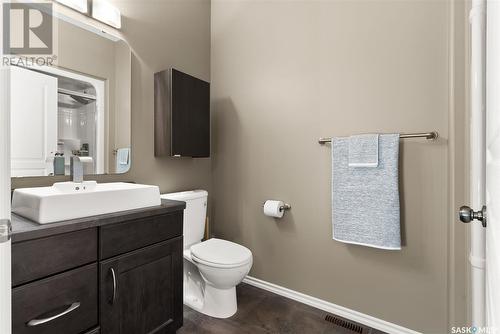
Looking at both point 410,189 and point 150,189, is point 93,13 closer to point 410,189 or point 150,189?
point 150,189

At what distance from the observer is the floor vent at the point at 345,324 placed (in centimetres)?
166

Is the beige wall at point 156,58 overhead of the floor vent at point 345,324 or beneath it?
overhead

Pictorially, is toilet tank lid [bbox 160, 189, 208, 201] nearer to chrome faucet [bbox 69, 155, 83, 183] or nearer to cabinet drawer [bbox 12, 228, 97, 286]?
chrome faucet [bbox 69, 155, 83, 183]

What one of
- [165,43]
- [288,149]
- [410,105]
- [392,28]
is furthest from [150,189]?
[392,28]

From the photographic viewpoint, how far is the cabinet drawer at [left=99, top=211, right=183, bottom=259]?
117 cm

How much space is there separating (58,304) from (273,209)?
4.43 feet

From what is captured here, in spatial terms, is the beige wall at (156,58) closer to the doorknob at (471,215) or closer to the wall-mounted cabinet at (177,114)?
the wall-mounted cabinet at (177,114)

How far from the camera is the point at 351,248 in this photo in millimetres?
1743

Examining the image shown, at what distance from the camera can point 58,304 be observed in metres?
1.01

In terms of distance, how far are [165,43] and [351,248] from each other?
80.6 inches

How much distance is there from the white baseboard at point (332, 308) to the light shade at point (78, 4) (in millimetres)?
2252

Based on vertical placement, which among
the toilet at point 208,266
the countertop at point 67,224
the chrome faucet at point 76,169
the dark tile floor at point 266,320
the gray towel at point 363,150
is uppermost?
the gray towel at point 363,150

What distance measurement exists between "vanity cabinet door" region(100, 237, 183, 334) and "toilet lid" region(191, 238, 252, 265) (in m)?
0.21

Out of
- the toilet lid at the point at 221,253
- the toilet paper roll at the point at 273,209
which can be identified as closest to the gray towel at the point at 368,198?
the toilet paper roll at the point at 273,209
